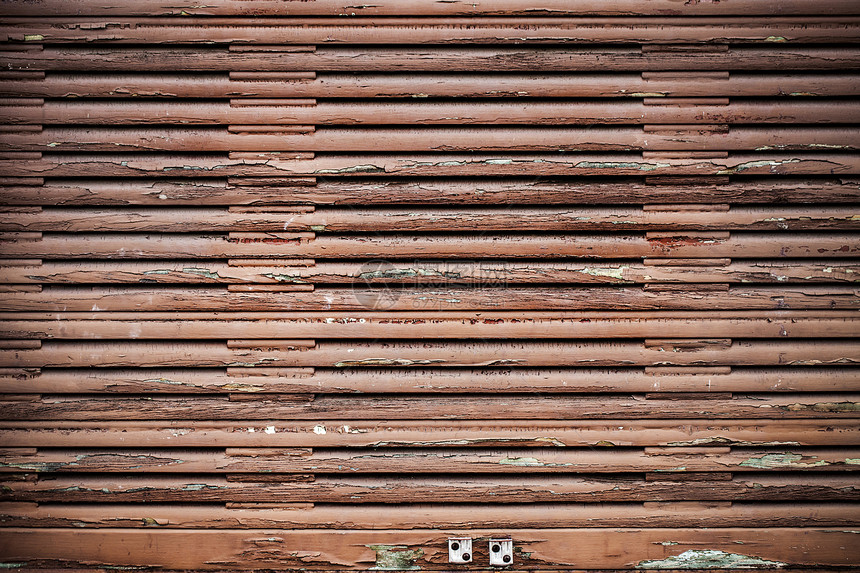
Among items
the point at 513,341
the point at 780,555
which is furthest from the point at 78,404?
the point at 780,555

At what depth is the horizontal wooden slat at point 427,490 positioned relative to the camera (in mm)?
2539

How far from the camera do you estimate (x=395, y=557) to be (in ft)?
8.29

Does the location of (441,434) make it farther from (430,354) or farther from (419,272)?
(419,272)

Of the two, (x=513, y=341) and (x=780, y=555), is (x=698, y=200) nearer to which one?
(x=513, y=341)

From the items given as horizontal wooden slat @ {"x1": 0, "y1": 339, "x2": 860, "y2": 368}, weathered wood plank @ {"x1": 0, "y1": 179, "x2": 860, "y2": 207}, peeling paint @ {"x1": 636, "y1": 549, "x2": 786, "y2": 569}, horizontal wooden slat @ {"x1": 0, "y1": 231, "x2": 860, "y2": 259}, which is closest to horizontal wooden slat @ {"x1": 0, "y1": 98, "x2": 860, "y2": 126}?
weathered wood plank @ {"x1": 0, "y1": 179, "x2": 860, "y2": 207}

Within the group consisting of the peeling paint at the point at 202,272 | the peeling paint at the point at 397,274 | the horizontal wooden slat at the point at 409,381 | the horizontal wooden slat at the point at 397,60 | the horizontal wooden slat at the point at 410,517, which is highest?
the horizontal wooden slat at the point at 397,60

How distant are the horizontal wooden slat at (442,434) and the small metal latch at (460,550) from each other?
1.48ft

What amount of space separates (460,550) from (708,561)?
119 cm

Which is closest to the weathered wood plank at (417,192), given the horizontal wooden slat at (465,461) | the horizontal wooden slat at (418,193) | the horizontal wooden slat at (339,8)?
the horizontal wooden slat at (418,193)

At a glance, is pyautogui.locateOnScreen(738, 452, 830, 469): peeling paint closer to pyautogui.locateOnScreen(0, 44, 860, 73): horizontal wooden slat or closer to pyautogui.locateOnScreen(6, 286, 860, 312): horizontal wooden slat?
pyautogui.locateOnScreen(6, 286, 860, 312): horizontal wooden slat

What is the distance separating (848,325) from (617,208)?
1.23 metres

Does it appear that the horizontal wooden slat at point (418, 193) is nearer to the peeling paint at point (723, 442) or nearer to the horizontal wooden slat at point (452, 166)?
the horizontal wooden slat at point (452, 166)

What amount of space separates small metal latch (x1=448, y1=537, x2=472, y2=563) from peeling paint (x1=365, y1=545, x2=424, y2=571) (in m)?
0.14

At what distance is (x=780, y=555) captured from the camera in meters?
2.53
